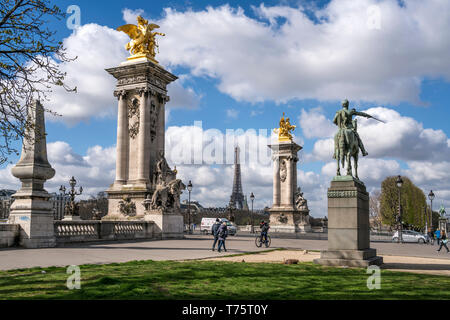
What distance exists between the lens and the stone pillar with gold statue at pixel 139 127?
36062 millimetres

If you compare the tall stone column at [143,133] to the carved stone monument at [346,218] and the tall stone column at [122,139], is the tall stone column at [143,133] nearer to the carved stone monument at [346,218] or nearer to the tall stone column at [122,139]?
the tall stone column at [122,139]

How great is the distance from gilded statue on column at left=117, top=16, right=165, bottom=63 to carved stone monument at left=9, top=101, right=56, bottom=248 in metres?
19.5

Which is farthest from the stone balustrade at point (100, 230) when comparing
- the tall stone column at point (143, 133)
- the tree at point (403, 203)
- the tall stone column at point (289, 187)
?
the tree at point (403, 203)

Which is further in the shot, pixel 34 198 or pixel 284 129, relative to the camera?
pixel 284 129

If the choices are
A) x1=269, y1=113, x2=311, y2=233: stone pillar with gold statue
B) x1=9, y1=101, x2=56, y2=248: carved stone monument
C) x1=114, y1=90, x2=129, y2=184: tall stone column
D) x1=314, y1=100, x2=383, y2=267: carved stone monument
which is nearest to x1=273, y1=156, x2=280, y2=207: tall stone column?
x1=269, y1=113, x2=311, y2=233: stone pillar with gold statue

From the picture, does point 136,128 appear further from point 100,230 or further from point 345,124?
point 345,124

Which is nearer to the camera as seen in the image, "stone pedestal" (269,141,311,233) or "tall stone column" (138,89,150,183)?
"tall stone column" (138,89,150,183)

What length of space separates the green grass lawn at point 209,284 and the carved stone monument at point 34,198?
800cm

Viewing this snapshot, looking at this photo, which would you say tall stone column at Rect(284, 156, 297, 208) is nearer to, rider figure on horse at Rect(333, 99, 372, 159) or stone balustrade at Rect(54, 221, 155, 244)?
stone balustrade at Rect(54, 221, 155, 244)

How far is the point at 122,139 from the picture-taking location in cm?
3816

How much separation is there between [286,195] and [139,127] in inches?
1355

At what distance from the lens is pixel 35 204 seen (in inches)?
783

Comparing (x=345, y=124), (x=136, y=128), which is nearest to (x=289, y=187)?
(x=136, y=128)

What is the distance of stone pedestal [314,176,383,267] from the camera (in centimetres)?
1530
